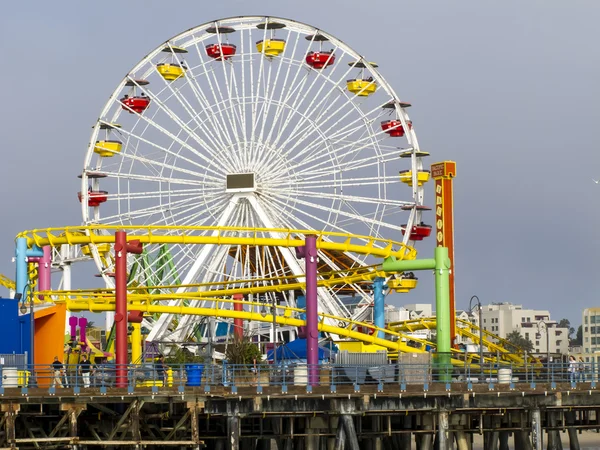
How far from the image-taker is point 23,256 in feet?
223

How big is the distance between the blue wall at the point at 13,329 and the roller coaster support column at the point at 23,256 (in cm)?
927

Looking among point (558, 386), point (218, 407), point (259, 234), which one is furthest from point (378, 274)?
point (218, 407)

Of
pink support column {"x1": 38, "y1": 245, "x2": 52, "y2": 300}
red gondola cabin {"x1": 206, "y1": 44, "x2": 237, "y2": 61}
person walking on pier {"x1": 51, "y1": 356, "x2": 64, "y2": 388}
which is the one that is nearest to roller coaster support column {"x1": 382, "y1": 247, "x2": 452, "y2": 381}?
person walking on pier {"x1": 51, "y1": 356, "x2": 64, "y2": 388}

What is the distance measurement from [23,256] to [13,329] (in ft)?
39.0

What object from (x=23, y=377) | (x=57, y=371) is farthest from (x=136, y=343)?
(x=23, y=377)

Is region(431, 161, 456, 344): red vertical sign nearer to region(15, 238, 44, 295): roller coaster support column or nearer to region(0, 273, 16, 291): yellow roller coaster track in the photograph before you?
region(15, 238, 44, 295): roller coaster support column

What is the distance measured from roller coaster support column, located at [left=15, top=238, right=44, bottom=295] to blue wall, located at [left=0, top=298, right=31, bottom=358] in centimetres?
927

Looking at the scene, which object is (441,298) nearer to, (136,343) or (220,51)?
(136,343)

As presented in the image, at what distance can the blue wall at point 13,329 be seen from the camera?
185 feet

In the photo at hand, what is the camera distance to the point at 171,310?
7169cm

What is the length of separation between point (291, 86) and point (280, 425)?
109 feet

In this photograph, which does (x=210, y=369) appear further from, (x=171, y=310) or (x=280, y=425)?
(x=171, y=310)

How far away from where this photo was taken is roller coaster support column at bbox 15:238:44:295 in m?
66.8

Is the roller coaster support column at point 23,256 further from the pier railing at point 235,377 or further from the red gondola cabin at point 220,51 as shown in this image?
the red gondola cabin at point 220,51
